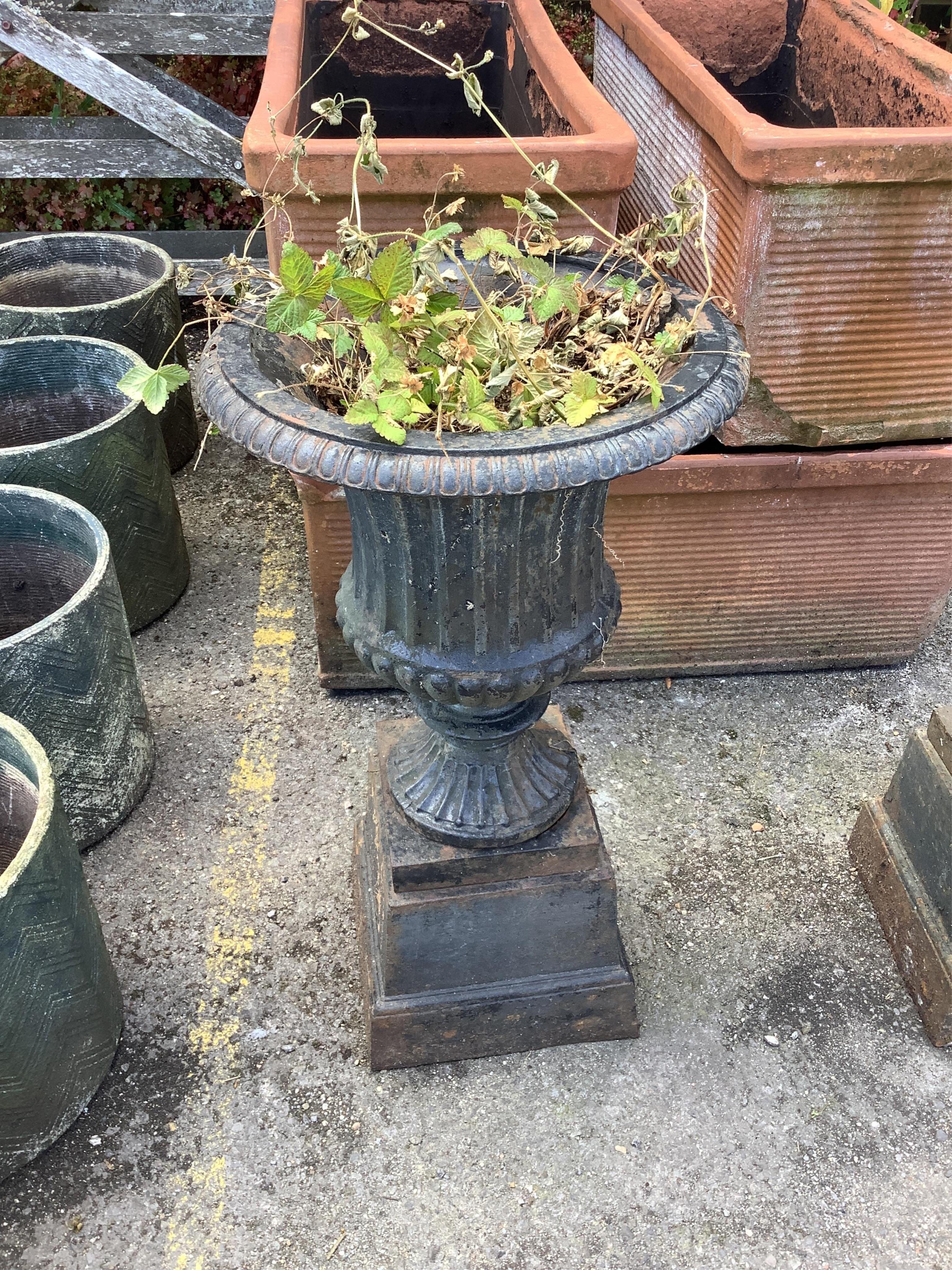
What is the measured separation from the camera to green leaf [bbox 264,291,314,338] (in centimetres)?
158

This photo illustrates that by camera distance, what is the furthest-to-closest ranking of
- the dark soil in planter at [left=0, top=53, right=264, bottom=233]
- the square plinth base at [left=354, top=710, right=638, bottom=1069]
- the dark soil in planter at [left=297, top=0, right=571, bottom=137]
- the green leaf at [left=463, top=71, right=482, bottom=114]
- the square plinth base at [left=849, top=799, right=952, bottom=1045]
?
1. the dark soil in planter at [left=0, top=53, right=264, bottom=233]
2. the dark soil in planter at [left=297, top=0, right=571, bottom=137]
3. the square plinth base at [left=849, top=799, right=952, bottom=1045]
4. the square plinth base at [left=354, top=710, right=638, bottom=1069]
5. the green leaf at [left=463, top=71, right=482, bottom=114]

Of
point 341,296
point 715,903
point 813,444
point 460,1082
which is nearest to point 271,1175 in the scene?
point 460,1082

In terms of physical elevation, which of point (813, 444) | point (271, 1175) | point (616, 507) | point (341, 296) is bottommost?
point (271, 1175)

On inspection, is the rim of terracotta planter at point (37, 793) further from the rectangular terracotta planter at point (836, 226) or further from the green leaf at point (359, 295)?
the rectangular terracotta planter at point (836, 226)

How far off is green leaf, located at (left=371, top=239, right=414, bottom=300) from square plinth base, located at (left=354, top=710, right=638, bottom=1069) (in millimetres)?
1204

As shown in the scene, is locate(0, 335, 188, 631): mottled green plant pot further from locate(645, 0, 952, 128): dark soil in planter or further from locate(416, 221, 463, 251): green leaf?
locate(645, 0, 952, 128): dark soil in planter

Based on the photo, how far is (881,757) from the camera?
3.13 m

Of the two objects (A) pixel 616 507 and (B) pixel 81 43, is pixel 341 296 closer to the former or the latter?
(A) pixel 616 507

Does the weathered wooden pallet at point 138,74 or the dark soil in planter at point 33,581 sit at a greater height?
the weathered wooden pallet at point 138,74

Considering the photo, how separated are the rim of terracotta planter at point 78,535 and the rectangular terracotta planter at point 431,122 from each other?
2.88 feet

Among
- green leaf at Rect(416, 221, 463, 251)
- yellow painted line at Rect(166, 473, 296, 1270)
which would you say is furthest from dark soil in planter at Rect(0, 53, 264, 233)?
green leaf at Rect(416, 221, 463, 251)

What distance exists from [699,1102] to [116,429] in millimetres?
2508

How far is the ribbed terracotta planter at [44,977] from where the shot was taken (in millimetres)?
1956

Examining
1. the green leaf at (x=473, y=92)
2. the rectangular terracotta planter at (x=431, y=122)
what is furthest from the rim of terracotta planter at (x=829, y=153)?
the green leaf at (x=473, y=92)
